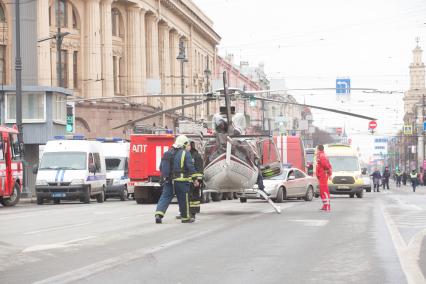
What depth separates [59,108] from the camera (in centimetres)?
4641

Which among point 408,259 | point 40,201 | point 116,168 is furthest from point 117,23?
point 408,259

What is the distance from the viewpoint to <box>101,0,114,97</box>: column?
64.2 metres

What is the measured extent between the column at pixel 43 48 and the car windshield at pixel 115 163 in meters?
17.6

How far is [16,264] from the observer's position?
1128cm

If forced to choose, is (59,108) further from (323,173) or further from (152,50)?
(152,50)

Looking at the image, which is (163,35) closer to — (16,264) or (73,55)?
(73,55)

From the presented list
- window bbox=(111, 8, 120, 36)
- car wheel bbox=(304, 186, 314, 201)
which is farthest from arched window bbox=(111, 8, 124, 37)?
car wheel bbox=(304, 186, 314, 201)

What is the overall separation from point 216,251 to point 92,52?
2015 inches

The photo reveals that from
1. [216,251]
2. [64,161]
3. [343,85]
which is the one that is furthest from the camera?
[343,85]

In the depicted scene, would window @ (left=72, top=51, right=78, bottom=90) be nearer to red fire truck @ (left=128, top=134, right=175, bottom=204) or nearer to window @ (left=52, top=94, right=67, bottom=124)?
window @ (left=52, top=94, right=67, bottom=124)

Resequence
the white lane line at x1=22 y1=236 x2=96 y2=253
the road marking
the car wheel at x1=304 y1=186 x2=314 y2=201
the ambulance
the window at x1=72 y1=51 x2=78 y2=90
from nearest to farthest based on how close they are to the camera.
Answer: the white lane line at x1=22 y1=236 x2=96 y2=253
the road marking
the car wheel at x1=304 y1=186 x2=314 y2=201
the ambulance
the window at x1=72 y1=51 x2=78 y2=90

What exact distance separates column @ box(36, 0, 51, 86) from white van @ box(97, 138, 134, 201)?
56.2ft

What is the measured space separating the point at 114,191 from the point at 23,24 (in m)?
20.9

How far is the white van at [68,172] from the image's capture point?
33.7 metres
